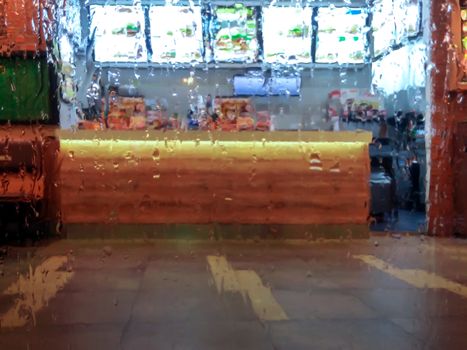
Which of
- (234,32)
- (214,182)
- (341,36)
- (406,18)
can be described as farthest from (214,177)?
(406,18)

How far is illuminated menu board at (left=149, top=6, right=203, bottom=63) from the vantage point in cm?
1049

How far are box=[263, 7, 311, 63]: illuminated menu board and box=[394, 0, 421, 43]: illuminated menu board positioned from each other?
5.05ft

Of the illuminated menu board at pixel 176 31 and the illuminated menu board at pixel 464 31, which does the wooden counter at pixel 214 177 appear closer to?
the illuminated menu board at pixel 464 31

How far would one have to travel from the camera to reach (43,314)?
4.66 metres

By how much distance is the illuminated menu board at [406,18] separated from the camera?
954 cm

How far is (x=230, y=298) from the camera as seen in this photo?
5156mm

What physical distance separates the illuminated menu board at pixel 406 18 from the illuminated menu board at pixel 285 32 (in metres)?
1.54

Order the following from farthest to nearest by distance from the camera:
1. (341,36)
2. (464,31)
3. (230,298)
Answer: (341,36), (464,31), (230,298)

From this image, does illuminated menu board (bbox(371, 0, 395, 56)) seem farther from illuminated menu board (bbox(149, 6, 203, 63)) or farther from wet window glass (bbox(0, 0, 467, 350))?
illuminated menu board (bbox(149, 6, 203, 63))

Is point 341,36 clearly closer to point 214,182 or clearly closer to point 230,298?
point 214,182

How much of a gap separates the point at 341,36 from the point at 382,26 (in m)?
0.75

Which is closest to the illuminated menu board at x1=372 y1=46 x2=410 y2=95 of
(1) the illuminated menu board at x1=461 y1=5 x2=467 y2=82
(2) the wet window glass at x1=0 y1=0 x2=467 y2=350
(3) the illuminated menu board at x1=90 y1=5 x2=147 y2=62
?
(2) the wet window glass at x1=0 y1=0 x2=467 y2=350

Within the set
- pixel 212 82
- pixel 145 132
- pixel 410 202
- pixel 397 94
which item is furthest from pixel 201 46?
pixel 410 202

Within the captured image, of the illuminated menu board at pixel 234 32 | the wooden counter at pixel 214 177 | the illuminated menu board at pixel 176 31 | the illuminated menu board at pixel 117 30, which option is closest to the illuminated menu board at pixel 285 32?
the illuminated menu board at pixel 234 32
